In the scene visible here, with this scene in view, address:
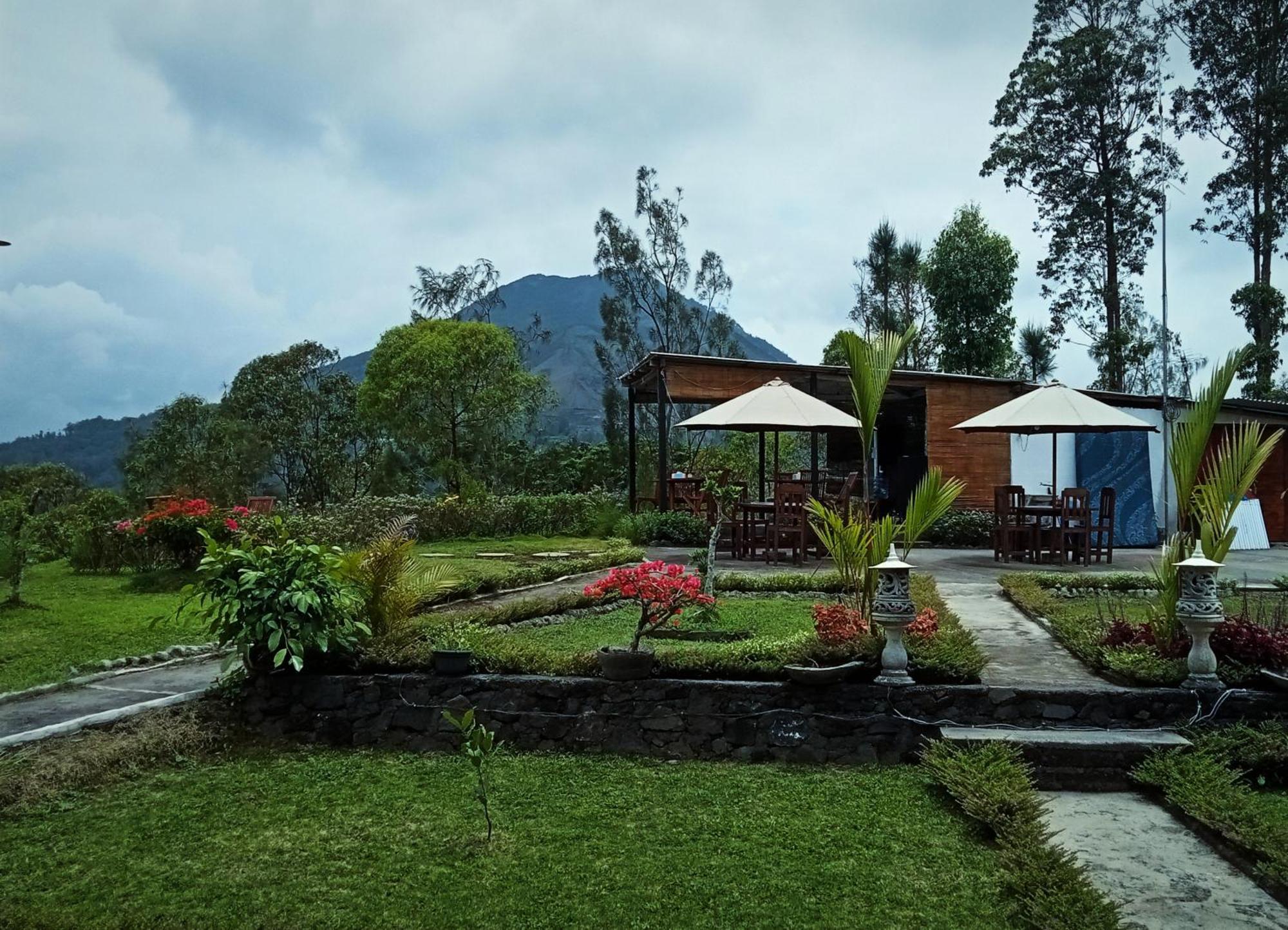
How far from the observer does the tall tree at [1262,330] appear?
69.4 feet

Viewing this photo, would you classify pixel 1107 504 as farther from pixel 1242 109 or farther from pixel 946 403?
pixel 1242 109

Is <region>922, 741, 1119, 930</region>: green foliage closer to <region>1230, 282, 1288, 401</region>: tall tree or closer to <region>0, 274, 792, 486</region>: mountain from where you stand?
<region>0, 274, 792, 486</region>: mountain

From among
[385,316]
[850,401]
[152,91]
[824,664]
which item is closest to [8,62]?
[152,91]

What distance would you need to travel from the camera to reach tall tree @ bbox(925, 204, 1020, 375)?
24719 mm

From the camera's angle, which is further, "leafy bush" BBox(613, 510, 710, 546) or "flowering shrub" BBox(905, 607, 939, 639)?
"leafy bush" BBox(613, 510, 710, 546)

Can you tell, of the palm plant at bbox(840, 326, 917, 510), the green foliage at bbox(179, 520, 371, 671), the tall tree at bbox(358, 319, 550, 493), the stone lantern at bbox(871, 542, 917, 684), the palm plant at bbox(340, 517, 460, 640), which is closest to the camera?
the stone lantern at bbox(871, 542, 917, 684)

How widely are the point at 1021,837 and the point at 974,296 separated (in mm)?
23046

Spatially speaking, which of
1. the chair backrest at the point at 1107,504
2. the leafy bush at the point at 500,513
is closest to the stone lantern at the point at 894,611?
the chair backrest at the point at 1107,504

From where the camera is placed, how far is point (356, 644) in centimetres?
542

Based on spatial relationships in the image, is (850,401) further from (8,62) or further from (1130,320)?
(1130,320)

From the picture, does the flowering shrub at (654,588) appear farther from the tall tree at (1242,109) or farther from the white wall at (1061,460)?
the tall tree at (1242,109)

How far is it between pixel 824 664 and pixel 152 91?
7.76 metres

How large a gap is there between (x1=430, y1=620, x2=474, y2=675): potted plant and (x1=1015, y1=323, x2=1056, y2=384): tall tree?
21.1 metres

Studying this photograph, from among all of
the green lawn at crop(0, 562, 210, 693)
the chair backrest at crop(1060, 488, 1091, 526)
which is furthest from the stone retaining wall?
the chair backrest at crop(1060, 488, 1091, 526)
